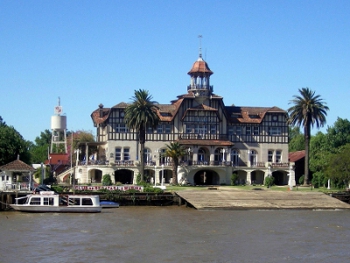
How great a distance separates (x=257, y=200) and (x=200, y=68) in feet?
103

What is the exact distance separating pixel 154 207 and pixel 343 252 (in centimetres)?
3152

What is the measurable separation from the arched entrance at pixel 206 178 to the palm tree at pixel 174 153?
7820 millimetres

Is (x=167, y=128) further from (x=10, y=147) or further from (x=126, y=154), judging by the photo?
(x=10, y=147)

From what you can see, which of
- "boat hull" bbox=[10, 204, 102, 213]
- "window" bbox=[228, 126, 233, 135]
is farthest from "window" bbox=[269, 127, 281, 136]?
"boat hull" bbox=[10, 204, 102, 213]

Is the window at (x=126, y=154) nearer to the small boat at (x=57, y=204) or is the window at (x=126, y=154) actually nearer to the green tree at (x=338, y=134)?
the small boat at (x=57, y=204)

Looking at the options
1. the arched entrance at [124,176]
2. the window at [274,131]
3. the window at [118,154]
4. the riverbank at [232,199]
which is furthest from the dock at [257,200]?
the window at [274,131]

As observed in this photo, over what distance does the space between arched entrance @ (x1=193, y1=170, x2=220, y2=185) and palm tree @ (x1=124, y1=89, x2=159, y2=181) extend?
13437 millimetres

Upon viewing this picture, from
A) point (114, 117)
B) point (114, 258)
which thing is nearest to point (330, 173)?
point (114, 117)

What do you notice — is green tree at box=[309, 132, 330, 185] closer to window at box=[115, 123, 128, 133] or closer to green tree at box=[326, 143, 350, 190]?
green tree at box=[326, 143, 350, 190]

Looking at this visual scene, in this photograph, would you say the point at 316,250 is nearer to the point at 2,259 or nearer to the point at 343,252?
the point at 343,252

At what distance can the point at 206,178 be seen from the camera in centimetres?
9844

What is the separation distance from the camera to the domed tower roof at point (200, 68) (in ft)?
317

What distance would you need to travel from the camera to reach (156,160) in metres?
93.6

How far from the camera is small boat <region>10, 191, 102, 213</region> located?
202 feet
